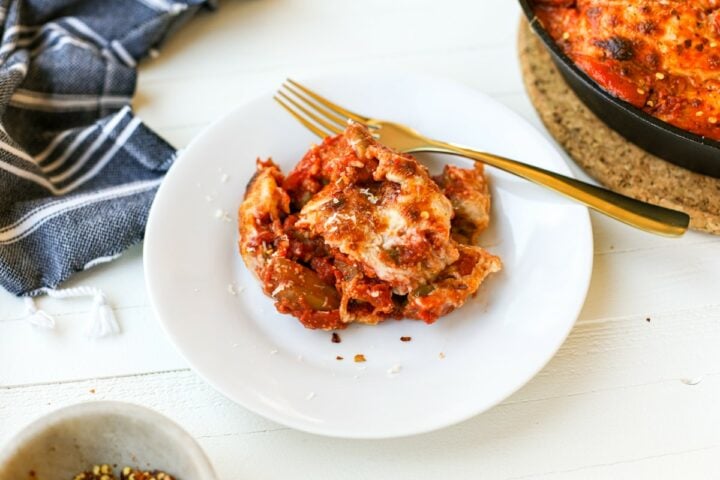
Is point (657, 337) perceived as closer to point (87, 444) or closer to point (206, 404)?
point (206, 404)

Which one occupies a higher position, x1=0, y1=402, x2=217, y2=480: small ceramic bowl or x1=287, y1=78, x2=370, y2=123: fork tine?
x1=287, y1=78, x2=370, y2=123: fork tine

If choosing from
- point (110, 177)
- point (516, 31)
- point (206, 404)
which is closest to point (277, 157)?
point (110, 177)

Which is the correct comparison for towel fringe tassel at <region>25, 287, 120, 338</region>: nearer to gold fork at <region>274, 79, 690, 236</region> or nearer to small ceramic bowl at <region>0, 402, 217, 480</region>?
small ceramic bowl at <region>0, 402, 217, 480</region>

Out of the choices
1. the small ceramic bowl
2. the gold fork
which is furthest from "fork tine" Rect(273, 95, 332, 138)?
the small ceramic bowl

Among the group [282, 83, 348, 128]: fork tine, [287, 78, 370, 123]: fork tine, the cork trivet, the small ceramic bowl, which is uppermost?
the cork trivet

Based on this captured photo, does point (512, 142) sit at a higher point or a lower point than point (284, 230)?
higher

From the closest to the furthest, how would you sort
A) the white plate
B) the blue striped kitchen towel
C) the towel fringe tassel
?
the white plate < the towel fringe tassel < the blue striped kitchen towel
